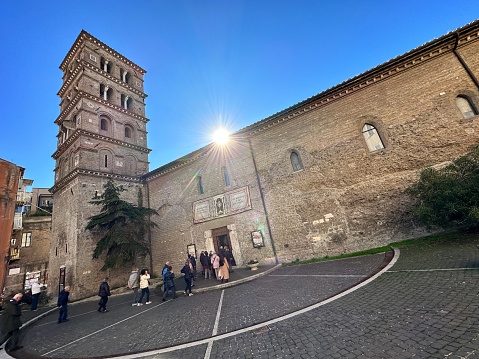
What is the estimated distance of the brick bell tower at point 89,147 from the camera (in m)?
15.0

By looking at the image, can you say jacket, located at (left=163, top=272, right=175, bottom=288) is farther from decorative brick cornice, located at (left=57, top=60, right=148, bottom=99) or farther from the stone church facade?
decorative brick cornice, located at (left=57, top=60, right=148, bottom=99)

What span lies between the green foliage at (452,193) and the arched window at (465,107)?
10.4 feet

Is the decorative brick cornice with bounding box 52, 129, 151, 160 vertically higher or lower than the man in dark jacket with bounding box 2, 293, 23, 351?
higher

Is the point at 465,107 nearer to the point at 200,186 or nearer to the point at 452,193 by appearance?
the point at 452,193

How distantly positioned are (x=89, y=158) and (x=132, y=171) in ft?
11.8

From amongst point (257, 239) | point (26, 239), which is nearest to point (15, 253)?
point (26, 239)

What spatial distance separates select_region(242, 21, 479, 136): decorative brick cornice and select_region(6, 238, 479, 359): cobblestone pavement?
9.09m

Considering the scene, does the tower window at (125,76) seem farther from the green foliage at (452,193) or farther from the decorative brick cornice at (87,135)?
the green foliage at (452,193)

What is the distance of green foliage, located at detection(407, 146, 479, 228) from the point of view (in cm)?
791

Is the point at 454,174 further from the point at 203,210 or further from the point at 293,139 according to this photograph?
the point at 203,210

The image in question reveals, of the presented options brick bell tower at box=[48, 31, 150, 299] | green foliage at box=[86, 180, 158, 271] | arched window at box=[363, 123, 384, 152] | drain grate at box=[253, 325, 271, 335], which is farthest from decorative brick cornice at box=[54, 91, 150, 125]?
drain grate at box=[253, 325, 271, 335]

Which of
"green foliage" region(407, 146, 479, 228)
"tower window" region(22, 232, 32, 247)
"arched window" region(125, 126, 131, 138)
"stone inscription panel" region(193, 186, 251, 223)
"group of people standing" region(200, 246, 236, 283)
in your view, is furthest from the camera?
"tower window" region(22, 232, 32, 247)

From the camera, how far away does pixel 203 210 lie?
1633 centimetres

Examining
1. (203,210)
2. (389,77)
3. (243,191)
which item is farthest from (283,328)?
(389,77)
